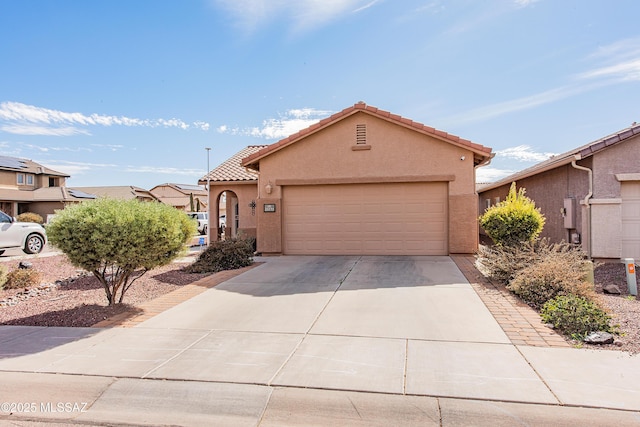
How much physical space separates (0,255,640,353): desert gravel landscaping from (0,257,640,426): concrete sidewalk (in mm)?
580

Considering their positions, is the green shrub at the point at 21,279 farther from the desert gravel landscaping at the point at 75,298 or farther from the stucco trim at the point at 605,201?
the stucco trim at the point at 605,201

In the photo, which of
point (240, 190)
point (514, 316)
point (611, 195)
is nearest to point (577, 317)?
point (514, 316)

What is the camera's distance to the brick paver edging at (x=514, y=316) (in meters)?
5.20

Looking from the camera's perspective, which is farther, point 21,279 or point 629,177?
point 629,177

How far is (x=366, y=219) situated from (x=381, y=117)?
3.42 metres

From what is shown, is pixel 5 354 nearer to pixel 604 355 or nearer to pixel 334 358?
pixel 334 358

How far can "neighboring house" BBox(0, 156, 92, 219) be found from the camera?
3519 centimetres

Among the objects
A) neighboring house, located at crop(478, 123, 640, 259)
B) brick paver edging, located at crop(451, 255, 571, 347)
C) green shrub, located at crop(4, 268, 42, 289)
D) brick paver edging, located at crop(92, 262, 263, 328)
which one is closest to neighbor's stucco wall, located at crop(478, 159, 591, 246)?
neighboring house, located at crop(478, 123, 640, 259)

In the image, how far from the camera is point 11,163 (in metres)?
36.7

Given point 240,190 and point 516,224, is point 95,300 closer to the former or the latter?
point 516,224

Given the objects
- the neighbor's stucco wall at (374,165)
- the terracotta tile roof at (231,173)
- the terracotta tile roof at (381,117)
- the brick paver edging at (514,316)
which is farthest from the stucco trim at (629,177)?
the terracotta tile roof at (231,173)

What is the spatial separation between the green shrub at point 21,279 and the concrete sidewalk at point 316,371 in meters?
4.36

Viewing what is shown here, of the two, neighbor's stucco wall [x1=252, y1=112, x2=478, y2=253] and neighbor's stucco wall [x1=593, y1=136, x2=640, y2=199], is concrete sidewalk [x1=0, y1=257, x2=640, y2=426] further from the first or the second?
neighbor's stucco wall [x1=593, y1=136, x2=640, y2=199]

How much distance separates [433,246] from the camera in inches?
510
